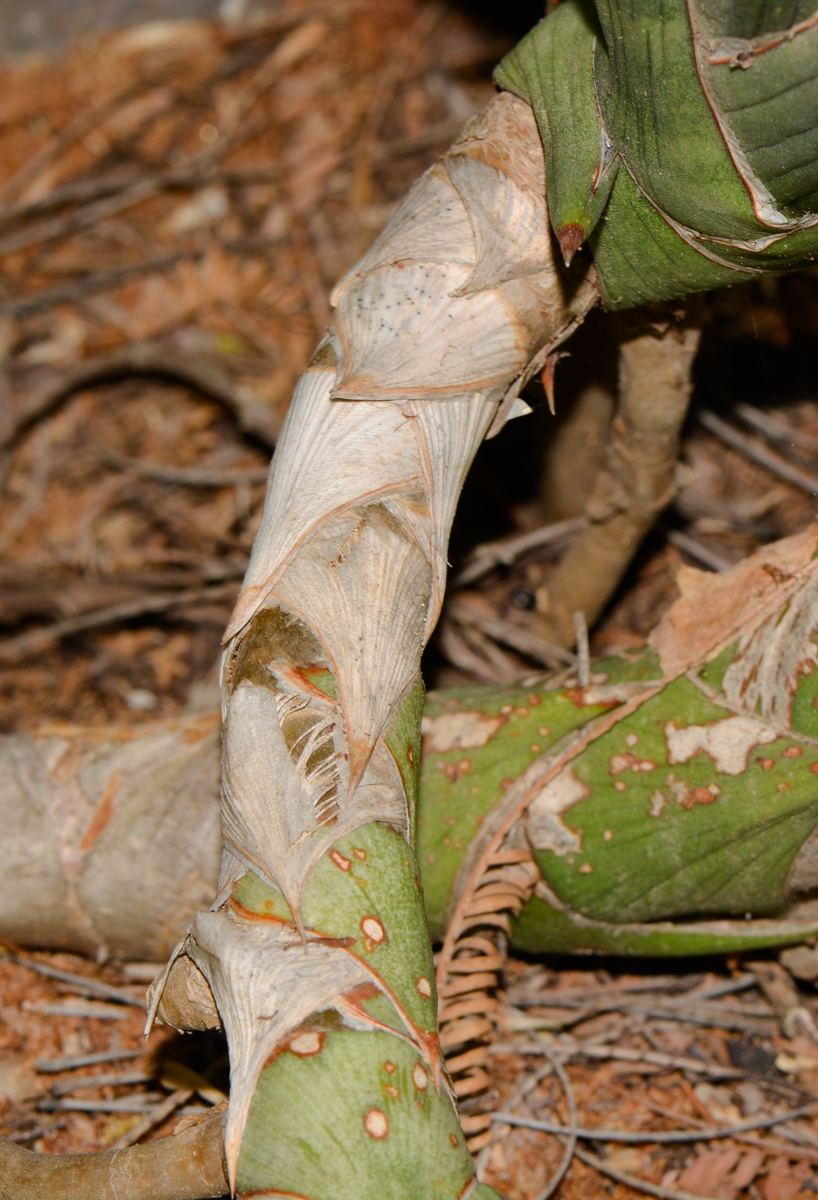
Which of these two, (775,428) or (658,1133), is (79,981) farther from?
(775,428)

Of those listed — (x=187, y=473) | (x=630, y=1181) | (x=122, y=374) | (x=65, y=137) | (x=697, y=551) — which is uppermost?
(x=65, y=137)

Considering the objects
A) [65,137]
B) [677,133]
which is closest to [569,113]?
[677,133]

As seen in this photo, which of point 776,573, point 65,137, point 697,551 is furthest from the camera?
point 65,137

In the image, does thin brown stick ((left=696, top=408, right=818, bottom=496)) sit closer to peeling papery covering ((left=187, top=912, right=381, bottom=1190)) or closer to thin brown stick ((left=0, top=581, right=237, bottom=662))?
thin brown stick ((left=0, top=581, right=237, bottom=662))

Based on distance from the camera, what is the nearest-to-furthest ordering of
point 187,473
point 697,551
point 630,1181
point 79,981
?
point 630,1181
point 79,981
point 697,551
point 187,473

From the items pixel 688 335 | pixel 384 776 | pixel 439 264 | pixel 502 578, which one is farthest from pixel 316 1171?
pixel 502 578
